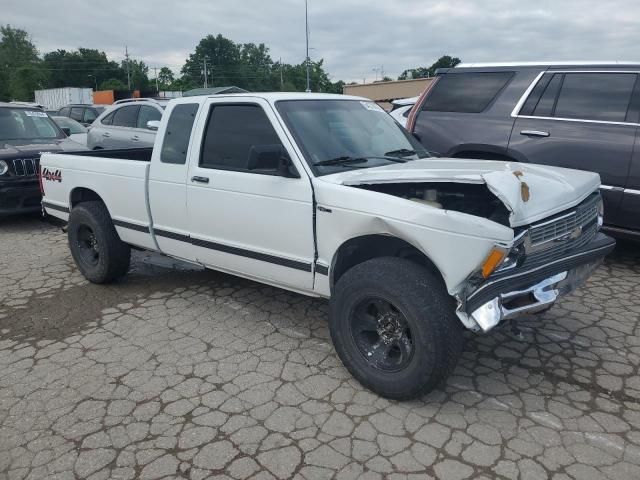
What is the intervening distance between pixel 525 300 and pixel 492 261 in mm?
433

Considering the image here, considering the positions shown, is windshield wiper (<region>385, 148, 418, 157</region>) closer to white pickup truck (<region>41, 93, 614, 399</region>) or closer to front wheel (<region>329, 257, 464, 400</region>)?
white pickup truck (<region>41, 93, 614, 399</region>)

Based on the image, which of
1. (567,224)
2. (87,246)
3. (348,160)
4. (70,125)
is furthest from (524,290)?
(70,125)

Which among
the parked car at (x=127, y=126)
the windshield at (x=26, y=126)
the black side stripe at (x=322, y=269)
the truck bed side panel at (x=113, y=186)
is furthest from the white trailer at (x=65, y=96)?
the black side stripe at (x=322, y=269)

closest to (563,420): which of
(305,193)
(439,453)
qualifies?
(439,453)

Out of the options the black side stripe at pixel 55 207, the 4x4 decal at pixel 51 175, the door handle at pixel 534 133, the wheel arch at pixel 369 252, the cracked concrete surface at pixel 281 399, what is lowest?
the cracked concrete surface at pixel 281 399

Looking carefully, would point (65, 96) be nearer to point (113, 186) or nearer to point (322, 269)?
point (113, 186)

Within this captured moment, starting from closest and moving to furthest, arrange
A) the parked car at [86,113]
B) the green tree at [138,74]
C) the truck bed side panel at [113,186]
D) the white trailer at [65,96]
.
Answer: the truck bed side panel at [113,186] < the parked car at [86,113] < the white trailer at [65,96] < the green tree at [138,74]

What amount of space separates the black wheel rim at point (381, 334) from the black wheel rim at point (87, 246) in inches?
126

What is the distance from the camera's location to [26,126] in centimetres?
877

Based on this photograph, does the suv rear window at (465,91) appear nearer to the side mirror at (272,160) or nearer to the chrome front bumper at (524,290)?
the chrome front bumper at (524,290)

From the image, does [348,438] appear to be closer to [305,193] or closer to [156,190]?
[305,193]

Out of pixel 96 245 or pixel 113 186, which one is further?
pixel 96 245

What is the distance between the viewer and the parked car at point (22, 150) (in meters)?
7.58

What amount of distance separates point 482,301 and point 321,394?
1.18 meters
